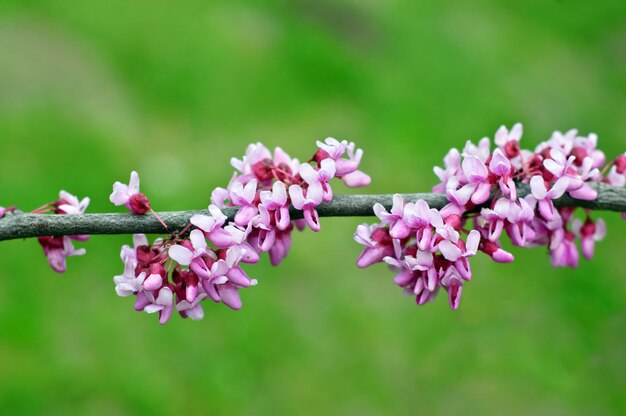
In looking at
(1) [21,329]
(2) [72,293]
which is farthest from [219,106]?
(1) [21,329]

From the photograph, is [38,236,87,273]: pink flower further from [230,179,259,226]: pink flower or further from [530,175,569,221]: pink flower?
[530,175,569,221]: pink flower

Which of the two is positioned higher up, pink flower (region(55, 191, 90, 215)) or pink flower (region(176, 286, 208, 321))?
pink flower (region(55, 191, 90, 215))

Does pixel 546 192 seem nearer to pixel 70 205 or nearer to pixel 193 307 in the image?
pixel 193 307

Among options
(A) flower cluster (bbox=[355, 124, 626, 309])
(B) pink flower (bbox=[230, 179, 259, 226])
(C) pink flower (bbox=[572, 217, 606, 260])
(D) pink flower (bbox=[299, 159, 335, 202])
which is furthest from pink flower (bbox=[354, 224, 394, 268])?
(C) pink flower (bbox=[572, 217, 606, 260])

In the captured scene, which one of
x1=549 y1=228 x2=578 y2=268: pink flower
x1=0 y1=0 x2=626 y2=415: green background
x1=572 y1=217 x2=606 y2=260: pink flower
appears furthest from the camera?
x1=0 y1=0 x2=626 y2=415: green background

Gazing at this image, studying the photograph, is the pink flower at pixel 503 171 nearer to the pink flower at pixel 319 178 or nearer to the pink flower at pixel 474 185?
the pink flower at pixel 474 185

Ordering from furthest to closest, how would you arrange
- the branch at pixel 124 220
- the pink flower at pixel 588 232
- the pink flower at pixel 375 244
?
the pink flower at pixel 588 232 < the pink flower at pixel 375 244 < the branch at pixel 124 220

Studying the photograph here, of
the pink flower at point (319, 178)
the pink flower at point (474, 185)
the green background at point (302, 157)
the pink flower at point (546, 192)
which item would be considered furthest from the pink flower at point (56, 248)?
the green background at point (302, 157)
